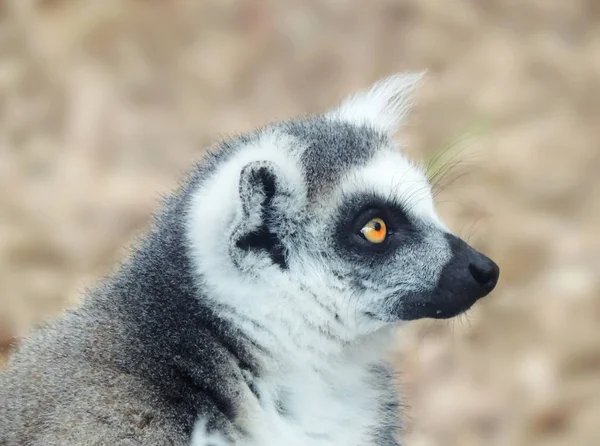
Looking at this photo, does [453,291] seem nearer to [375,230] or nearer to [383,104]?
[375,230]

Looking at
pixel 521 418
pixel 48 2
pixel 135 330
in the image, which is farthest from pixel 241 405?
pixel 48 2

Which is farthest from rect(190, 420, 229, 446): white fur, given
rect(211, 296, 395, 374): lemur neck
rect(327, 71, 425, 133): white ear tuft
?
rect(327, 71, 425, 133): white ear tuft

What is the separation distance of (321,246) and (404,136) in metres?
2.54

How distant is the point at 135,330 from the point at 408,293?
646mm

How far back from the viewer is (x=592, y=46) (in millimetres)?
5547

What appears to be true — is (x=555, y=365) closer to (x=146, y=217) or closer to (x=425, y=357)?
(x=425, y=357)

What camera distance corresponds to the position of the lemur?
195cm

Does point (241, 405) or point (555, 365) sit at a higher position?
point (555, 365)

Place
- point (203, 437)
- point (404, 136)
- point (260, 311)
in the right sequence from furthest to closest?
point (404, 136), point (260, 311), point (203, 437)

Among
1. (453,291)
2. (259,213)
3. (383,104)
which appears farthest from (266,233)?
(383,104)

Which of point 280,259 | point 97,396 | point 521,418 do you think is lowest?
point 97,396

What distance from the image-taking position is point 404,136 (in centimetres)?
455

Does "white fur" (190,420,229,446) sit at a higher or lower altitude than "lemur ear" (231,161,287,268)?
lower

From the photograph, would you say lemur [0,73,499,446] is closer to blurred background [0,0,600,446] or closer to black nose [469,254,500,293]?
black nose [469,254,500,293]
